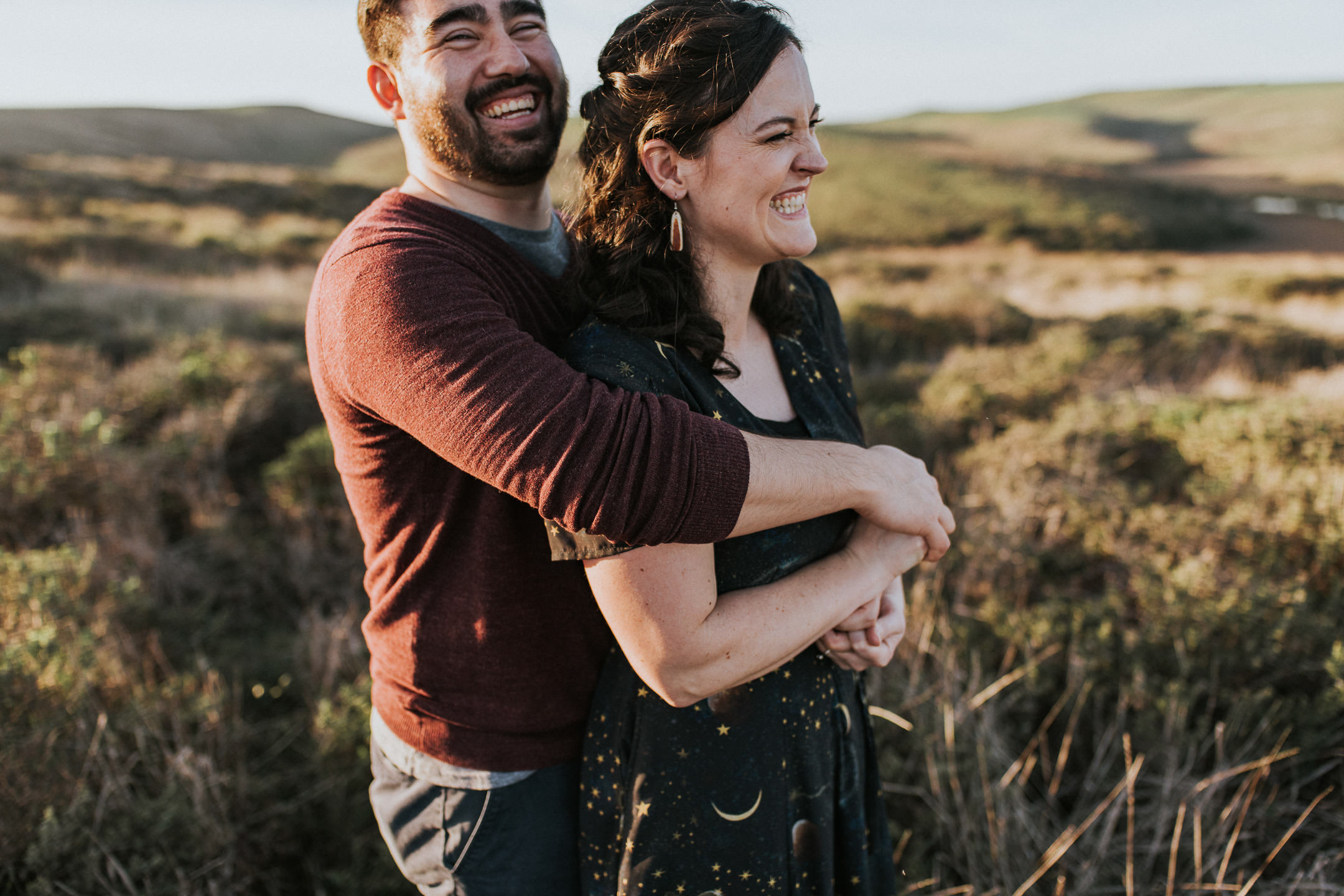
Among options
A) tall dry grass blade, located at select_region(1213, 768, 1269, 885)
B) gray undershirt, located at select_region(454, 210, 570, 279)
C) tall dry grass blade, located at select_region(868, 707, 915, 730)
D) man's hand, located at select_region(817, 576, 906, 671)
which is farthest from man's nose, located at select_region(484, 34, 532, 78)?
tall dry grass blade, located at select_region(1213, 768, 1269, 885)

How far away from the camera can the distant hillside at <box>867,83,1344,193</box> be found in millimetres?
54750

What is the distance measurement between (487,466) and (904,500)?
2.62ft

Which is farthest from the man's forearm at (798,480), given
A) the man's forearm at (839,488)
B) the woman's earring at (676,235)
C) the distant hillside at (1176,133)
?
the distant hillside at (1176,133)

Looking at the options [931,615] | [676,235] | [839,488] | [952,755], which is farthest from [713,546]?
[931,615]

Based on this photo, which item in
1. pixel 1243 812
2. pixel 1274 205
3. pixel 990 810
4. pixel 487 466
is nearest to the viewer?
pixel 487 466

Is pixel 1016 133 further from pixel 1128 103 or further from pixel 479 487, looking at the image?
pixel 479 487

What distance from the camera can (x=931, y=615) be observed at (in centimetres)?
338

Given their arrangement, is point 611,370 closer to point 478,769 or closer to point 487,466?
point 487,466

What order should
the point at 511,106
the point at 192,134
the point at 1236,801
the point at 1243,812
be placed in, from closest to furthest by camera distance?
1. the point at 511,106
2. the point at 1243,812
3. the point at 1236,801
4. the point at 192,134

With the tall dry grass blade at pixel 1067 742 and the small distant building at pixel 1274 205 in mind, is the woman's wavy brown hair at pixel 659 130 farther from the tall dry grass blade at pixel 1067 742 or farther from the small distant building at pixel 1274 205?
the small distant building at pixel 1274 205

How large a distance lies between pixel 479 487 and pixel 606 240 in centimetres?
56

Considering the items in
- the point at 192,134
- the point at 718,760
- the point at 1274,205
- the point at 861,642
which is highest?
the point at 192,134

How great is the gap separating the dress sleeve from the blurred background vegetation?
176 cm

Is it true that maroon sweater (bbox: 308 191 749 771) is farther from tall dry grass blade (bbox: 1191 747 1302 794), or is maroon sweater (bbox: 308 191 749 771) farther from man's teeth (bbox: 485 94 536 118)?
tall dry grass blade (bbox: 1191 747 1302 794)
